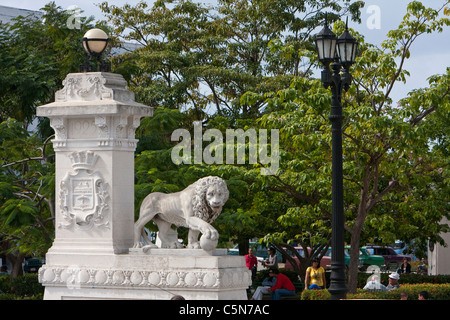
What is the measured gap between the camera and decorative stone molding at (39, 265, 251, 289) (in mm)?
12727

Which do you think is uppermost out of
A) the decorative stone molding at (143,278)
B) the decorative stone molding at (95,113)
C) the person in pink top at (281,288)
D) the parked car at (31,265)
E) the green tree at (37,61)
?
the green tree at (37,61)

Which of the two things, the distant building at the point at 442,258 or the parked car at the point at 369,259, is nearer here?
the distant building at the point at 442,258

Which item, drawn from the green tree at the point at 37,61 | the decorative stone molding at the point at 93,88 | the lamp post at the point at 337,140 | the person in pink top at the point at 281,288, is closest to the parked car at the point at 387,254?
the green tree at the point at 37,61

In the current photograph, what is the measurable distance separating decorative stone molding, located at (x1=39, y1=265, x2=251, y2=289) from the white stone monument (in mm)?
15

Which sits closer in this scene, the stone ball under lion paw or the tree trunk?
the stone ball under lion paw

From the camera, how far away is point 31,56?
2434cm

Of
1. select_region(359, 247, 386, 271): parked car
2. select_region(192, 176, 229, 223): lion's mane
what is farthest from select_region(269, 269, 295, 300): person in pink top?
select_region(359, 247, 386, 271): parked car

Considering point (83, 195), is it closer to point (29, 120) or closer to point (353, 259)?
point (353, 259)

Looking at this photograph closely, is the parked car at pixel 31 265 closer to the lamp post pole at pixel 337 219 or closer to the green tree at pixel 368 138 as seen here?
the green tree at pixel 368 138

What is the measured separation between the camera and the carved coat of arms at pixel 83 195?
44.8ft

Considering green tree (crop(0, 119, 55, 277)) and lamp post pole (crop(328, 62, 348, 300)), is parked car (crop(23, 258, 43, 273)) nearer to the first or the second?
green tree (crop(0, 119, 55, 277))

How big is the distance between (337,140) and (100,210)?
4.18m

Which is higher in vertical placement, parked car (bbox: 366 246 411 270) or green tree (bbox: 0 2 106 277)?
green tree (bbox: 0 2 106 277)

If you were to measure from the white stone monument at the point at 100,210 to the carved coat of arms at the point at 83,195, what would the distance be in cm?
2
